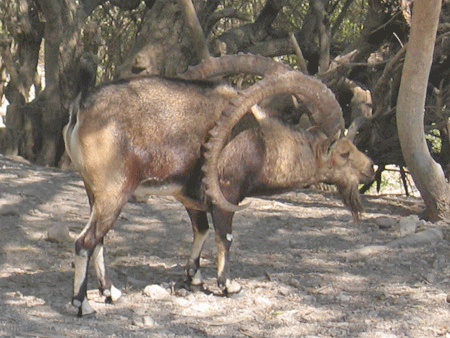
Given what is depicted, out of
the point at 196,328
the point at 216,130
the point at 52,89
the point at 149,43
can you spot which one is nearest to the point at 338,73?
the point at 149,43

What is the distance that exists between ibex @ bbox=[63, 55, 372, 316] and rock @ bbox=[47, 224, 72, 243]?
1567mm

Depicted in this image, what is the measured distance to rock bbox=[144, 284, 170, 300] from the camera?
277 inches

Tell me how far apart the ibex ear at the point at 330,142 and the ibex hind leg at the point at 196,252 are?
1.17m

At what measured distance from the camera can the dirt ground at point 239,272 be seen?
6.38 metres

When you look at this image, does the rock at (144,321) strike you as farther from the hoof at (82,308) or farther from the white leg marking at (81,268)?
the white leg marking at (81,268)

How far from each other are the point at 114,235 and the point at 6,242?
1.15 meters

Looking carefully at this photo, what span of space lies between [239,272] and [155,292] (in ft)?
3.86

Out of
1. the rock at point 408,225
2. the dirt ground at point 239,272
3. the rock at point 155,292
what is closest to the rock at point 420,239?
the dirt ground at point 239,272

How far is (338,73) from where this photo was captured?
12492 millimetres

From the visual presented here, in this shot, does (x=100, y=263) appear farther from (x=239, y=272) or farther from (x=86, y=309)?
(x=239, y=272)

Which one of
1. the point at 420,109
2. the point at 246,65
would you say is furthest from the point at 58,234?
the point at 420,109

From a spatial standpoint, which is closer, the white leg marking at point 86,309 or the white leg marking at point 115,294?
the white leg marking at point 86,309

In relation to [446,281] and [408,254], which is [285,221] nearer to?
[408,254]

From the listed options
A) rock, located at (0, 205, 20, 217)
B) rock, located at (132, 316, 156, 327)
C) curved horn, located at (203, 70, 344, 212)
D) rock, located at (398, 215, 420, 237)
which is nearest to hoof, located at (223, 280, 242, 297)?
curved horn, located at (203, 70, 344, 212)
